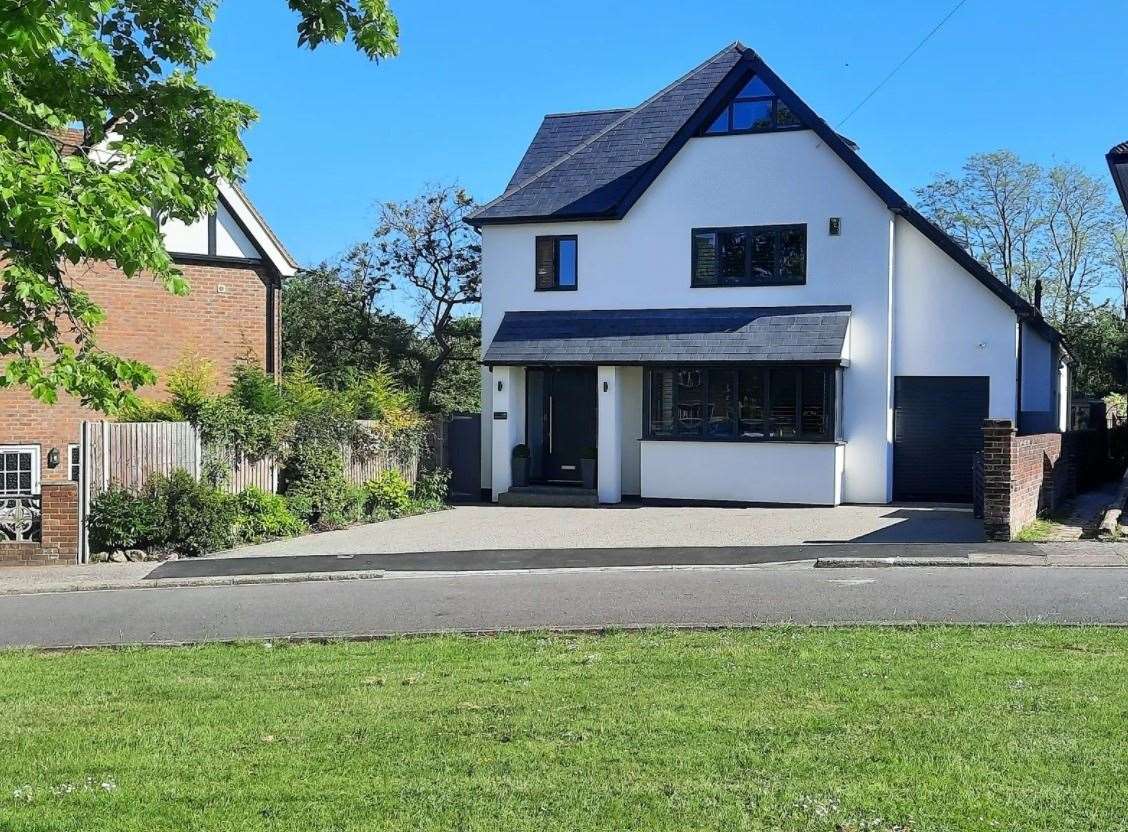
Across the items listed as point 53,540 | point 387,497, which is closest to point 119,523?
point 53,540

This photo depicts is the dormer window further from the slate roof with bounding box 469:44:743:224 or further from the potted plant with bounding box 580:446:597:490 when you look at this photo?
the potted plant with bounding box 580:446:597:490

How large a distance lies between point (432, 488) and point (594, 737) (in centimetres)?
1688

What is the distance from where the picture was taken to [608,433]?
22984 millimetres

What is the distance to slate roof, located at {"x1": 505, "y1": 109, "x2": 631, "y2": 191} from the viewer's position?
87.3 feet

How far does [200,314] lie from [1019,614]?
17.3 metres

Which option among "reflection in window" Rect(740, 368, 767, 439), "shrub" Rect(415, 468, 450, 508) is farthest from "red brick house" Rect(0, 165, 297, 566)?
"reflection in window" Rect(740, 368, 767, 439)

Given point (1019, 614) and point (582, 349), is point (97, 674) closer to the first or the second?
point (1019, 614)

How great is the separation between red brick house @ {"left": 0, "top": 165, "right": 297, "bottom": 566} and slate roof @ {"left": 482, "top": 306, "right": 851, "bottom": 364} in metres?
4.76

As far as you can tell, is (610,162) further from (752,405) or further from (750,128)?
(752,405)

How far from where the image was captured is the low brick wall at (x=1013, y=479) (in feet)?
51.5

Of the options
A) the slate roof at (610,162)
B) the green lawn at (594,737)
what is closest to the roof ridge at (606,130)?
the slate roof at (610,162)

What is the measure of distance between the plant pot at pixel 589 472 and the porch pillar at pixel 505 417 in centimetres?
150

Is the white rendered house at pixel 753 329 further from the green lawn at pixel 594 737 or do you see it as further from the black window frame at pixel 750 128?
the green lawn at pixel 594 737

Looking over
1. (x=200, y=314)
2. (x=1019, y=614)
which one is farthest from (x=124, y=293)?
(x=1019, y=614)
